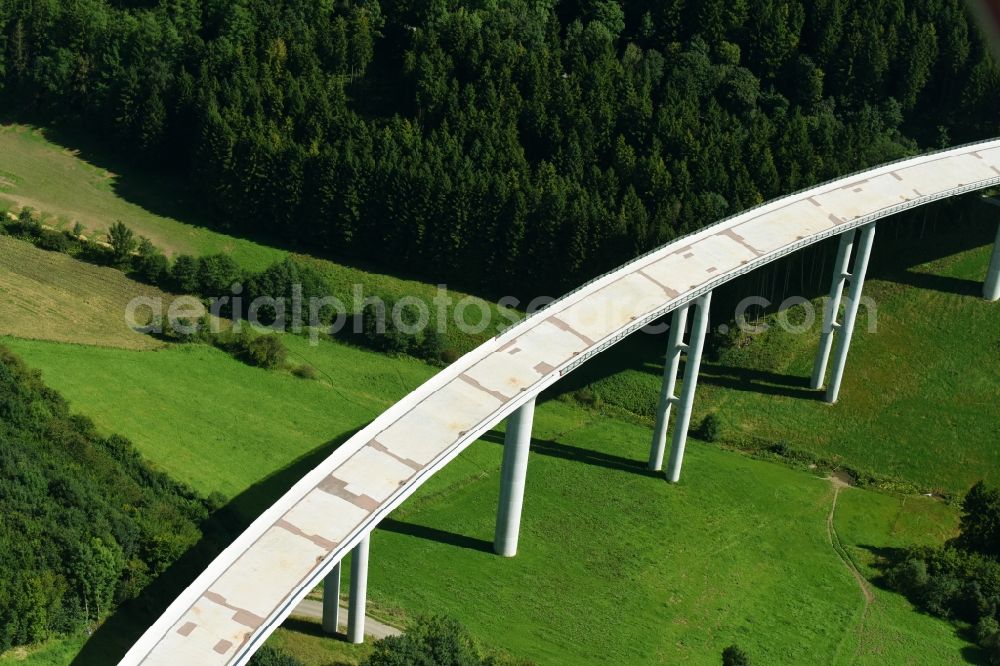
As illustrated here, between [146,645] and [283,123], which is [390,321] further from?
[146,645]

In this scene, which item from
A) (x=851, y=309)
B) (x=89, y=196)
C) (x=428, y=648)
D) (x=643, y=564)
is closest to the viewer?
(x=428, y=648)

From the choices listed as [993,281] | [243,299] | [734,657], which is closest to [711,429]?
[734,657]

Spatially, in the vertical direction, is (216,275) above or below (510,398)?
above

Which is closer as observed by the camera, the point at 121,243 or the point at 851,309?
the point at 851,309

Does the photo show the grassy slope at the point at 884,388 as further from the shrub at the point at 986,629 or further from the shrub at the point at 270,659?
the shrub at the point at 270,659

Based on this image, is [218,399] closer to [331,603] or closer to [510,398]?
[331,603]

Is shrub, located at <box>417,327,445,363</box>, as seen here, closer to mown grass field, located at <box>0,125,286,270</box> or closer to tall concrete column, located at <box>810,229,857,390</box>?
mown grass field, located at <box>0,125,286,270</box>

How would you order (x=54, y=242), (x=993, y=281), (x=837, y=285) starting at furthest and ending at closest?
(x=54, y=242), (x=993, y=281), (x=837, y=285)

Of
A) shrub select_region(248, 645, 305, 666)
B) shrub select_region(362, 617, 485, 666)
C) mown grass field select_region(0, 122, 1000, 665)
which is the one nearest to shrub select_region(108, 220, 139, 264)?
mown grass field select_region(0, 122, 1000, 665)
